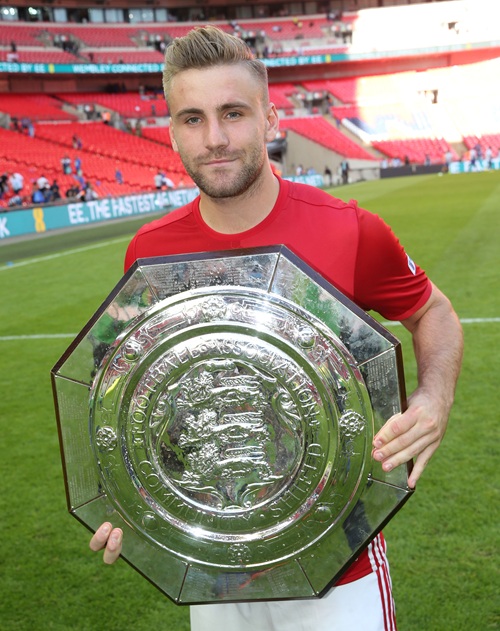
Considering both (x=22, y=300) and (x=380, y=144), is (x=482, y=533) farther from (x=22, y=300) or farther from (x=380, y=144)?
(x=380, y=144)

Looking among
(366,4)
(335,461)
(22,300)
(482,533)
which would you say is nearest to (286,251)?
(335,461)

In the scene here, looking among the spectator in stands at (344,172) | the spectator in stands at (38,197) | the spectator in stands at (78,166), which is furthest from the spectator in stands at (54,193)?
the spectator in stands at (344,172)

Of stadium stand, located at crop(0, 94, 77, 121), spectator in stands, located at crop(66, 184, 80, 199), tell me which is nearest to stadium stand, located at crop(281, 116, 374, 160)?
stadium stand, located at crop(0, 94, 77, 121)

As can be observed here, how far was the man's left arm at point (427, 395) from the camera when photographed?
130cm

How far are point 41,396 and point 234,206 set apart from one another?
4171mm

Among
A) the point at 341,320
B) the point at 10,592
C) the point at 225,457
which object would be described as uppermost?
the point at 341,320

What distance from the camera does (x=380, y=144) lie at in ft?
123

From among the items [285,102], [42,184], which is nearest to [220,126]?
[42,184]

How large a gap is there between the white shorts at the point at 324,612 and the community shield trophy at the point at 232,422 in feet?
1.03

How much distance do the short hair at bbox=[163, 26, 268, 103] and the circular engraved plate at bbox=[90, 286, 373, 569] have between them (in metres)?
0.57

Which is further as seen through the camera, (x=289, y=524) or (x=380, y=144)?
(x=380, y=144)

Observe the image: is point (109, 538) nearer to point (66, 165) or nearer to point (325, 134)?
point (66, 165)

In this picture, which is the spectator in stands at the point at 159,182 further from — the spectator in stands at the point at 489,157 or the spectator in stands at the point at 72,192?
the spectator in stands at the point at 489,157

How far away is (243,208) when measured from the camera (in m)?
1.71
